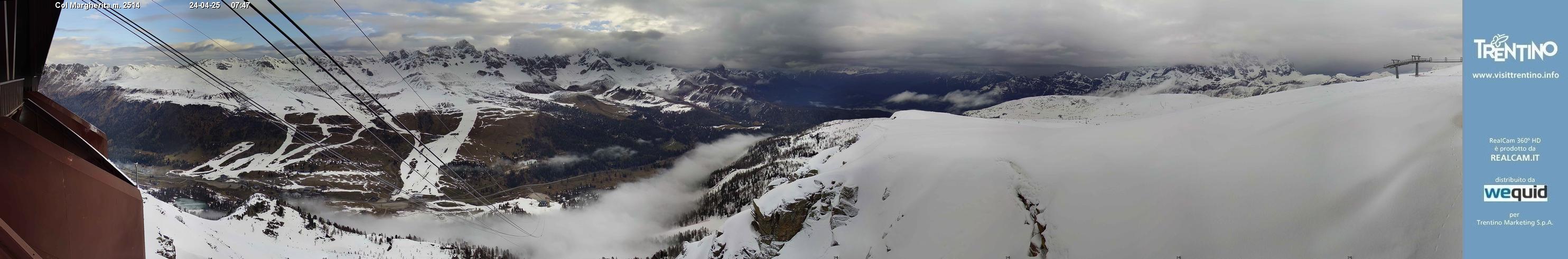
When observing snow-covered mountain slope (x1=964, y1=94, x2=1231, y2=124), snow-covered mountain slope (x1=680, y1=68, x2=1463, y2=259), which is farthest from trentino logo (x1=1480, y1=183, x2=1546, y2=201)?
snow-covered mountain slope (x1=964, y1=94, x2=1231, y2=124)

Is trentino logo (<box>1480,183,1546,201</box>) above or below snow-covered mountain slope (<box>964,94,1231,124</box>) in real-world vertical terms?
above

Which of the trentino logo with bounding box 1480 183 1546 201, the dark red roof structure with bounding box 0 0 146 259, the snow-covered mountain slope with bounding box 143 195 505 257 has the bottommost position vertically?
the snow-covered mountain slope with bounding box 143 195 505 257

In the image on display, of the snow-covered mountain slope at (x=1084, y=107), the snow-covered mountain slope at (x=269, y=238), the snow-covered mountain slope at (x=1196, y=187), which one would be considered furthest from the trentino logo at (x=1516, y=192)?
the snow-covered mountain slope at (x=1084, y=107)

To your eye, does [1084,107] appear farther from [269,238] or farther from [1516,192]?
[269,238]

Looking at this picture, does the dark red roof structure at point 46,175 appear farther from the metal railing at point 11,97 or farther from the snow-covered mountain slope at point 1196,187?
the snow-covered mountain slope at point 1196,187

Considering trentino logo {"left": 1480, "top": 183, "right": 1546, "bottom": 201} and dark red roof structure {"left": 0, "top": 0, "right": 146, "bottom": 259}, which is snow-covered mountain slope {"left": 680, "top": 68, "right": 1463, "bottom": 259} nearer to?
trentino logo {"left": 1480, "top": 183, "right": 1546, "bottom": 201}

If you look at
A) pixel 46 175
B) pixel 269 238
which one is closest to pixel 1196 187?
pixel 46 175

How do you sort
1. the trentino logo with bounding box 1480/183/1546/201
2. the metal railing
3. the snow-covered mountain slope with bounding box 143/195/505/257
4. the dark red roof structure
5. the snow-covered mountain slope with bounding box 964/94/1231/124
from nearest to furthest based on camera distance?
the dark red roof structure → the metal railing → the trentino logo with bounding box 1480/183/1546/201 → the snow-covered mountain slope with bounding box 143/195/505/257 → the snow-covered mountain slope with bounding box 964/94/1231/124

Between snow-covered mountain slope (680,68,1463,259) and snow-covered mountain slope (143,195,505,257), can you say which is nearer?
snow-covered mountain slope (680,68,1463,259)
